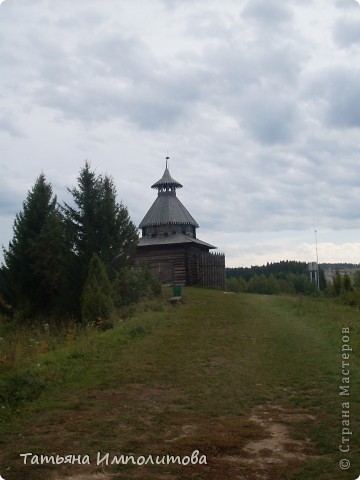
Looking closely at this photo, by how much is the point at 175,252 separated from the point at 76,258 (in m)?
16.0

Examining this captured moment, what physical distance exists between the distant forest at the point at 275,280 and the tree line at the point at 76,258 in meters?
33.5

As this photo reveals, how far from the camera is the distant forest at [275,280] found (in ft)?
257

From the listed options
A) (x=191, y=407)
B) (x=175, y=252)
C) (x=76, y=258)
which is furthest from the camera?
(x=175, y=252)

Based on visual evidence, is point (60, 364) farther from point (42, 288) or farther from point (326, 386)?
point (42, 288)

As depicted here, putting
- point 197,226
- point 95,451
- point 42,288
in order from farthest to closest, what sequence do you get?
point 197,226 < point 42,288 < point 95,451

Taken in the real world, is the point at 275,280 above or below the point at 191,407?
above

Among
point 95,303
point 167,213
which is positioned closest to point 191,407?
point 95,303

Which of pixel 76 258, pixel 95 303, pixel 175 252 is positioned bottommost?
pixel 95 303

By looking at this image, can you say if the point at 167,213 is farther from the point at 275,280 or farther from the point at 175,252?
the point at 275,280

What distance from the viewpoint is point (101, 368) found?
10.2 meters

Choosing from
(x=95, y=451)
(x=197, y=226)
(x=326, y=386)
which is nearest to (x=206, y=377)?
(x=326, y=386)

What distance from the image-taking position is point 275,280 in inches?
3297

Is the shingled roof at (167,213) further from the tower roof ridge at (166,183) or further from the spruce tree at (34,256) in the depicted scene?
the spruce tree at (34,256)

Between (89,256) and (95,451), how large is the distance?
51.2 ft
